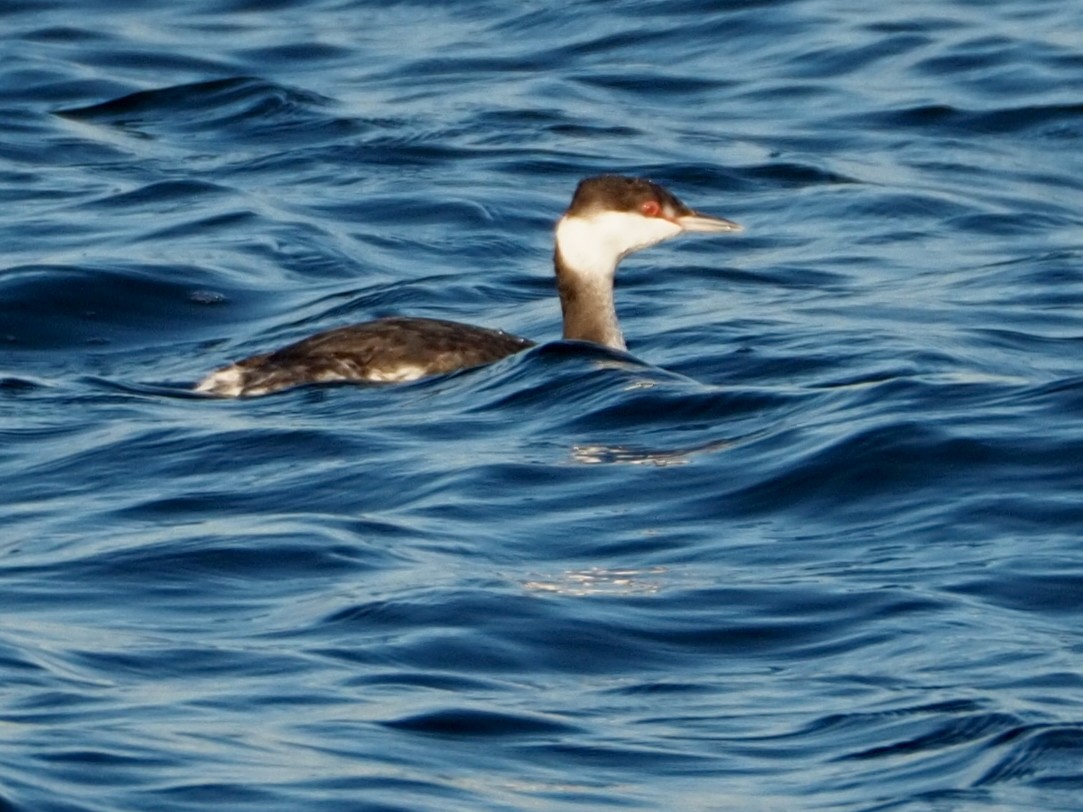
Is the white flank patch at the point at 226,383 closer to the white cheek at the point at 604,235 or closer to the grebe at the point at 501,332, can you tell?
the grebe at the point at 501,332

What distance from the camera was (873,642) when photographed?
23.2ft

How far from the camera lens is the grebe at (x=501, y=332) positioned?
1077 centimetres

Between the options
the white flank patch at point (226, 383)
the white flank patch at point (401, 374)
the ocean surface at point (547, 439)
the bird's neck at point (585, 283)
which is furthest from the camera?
the bird's neck at point (585, 283)

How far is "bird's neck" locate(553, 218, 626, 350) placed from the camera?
11.5 meters

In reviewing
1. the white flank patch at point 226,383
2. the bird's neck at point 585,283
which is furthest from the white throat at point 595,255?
the white flank patch at point 226,383

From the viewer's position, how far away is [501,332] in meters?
11.4

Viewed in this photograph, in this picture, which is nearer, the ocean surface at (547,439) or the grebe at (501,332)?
the ocean surface at (547,439)

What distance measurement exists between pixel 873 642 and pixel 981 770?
1.17 meters

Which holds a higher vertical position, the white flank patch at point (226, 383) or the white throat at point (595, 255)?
the white throat at point (595, 255)

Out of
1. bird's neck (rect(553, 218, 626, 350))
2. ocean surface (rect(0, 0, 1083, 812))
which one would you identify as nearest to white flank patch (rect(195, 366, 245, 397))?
ocean surface (rect(0, 0, 1083, 812))

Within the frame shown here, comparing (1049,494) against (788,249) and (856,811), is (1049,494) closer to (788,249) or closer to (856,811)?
(856,811)

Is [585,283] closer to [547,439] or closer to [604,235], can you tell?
[604,235]

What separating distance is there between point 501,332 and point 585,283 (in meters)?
0.47

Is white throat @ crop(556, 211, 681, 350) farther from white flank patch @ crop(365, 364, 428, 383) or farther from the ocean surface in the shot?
white flank patch @ crop(365, 364, 428, 383)
